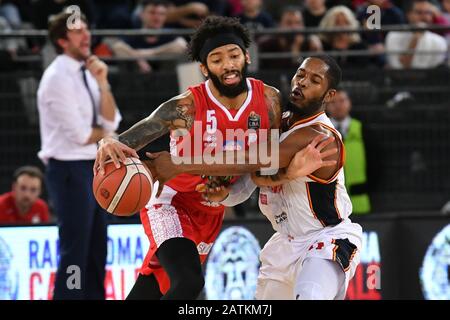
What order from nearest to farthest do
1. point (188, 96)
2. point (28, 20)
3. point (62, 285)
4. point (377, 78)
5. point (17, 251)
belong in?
point (188, 96) → point (62, 285) → point (17, 251) → point (377, 78) → point (28, 20)

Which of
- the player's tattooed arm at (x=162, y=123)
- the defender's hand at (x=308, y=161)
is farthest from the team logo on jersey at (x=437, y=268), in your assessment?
the player's tattooed arm at (x=162, y=123)

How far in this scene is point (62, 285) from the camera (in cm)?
834

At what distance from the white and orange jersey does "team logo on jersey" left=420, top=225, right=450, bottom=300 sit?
3.09 m

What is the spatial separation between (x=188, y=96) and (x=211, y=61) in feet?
0.84

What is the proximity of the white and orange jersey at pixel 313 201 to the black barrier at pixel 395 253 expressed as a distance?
9.31ft

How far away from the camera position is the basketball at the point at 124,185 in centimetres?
608

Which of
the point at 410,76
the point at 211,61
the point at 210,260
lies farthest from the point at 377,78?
the point at 211,61

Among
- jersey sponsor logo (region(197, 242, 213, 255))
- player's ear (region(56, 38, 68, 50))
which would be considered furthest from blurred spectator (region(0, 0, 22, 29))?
jersey sponsor logo (region(197, 242, 213, 255))

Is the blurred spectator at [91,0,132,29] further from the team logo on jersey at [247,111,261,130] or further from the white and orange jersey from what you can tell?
→ the white and orange jersey

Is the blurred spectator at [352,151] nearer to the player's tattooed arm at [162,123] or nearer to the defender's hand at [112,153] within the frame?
the player's tattooed arm at [162,123]

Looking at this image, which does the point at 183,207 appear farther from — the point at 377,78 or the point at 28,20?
the point at 28,20

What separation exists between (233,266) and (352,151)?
5.44 ft

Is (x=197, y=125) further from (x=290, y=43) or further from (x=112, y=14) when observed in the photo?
(x=112, y=14)
